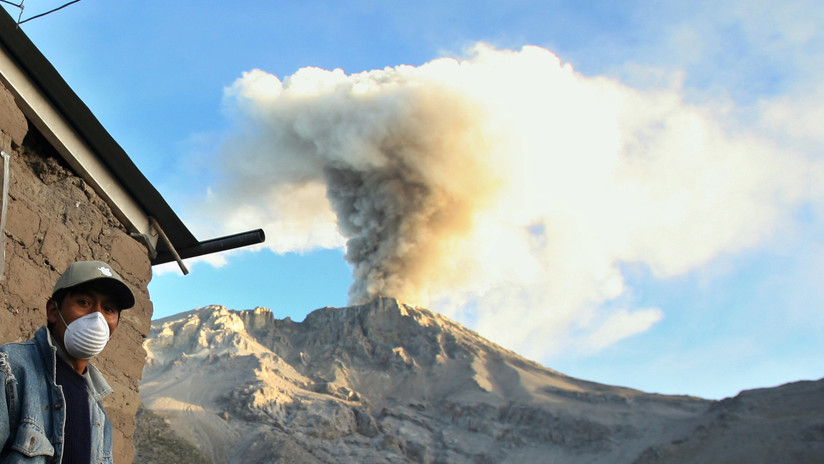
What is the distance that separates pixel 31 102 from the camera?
12.4 ft

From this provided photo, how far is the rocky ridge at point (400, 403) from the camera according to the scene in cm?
3325

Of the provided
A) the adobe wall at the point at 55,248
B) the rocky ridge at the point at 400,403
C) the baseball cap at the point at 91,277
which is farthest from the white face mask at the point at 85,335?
the rocky ridge at the point at 400,403

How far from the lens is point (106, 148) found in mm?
4316

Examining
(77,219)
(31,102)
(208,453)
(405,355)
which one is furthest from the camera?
(405,355)

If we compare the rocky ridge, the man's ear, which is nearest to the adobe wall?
the man's ear

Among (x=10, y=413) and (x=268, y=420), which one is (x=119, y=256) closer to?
(x=10, y=413)

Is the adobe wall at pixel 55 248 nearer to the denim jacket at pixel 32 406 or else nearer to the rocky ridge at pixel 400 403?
the denim jacket at pixel 32 406

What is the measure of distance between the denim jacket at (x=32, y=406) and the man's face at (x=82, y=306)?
81mm

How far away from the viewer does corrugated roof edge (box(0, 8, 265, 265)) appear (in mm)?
3625

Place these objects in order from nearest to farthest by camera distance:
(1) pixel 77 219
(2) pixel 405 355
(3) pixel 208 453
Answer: (1) pixel 77 219 → (3) pixel 208 453 → (2) pixel 405 355

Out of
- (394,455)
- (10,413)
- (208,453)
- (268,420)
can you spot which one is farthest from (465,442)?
(10,413)

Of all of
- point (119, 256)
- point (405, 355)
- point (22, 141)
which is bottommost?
point (119, 256)

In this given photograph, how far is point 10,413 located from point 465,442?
1547 inches

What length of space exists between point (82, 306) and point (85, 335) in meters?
0.13
